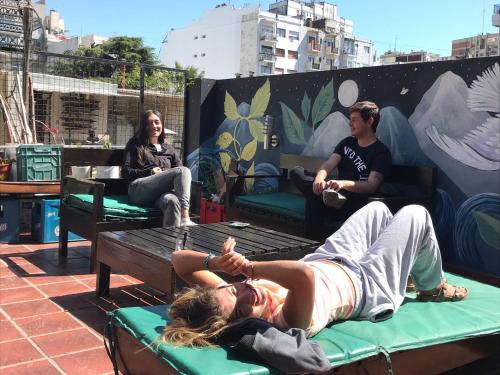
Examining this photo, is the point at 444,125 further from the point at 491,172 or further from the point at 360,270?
the point at 360,270

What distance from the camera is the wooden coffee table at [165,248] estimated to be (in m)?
2.98

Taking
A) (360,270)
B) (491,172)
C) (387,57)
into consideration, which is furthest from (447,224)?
(387,57)

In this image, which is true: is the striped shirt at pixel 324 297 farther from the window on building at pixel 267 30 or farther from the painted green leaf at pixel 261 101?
the window on building at pixel 267 30

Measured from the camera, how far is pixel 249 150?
6.54 m

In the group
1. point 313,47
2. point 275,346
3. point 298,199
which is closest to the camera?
point 275,346

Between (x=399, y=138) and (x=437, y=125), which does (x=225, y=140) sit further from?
(x=437, y=125)

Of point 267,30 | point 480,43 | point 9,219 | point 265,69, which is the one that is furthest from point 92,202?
point 480,43

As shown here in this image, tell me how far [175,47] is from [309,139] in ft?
270

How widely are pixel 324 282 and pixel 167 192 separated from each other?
2.65m

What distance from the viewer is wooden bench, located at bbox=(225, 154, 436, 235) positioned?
4.30m

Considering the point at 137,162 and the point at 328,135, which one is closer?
the point at 137,162

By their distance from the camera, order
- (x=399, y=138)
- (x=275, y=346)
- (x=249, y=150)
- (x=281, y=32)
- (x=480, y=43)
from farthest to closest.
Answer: (x=480, y=43), (x=281, y=32), (x=249, y=150), (x=399, y=138), (x=275, y=346)

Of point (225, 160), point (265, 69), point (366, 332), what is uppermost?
point (265, 69)

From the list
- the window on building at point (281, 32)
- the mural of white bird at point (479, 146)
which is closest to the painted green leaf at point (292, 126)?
the mural of white bird at point (479, 146)
